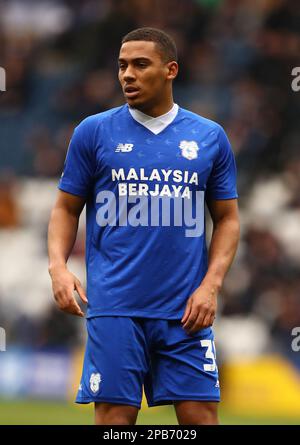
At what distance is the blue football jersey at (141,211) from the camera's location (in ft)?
19.2

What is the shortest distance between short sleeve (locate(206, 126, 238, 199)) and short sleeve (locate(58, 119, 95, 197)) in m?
0.59

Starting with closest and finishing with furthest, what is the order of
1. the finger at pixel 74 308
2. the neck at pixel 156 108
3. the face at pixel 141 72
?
the finger at pixel 74 308 → the face at pixel 141 72 → the neck at pixel 156 108

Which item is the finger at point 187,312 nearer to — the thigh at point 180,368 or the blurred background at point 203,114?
the thigh at point 180,368

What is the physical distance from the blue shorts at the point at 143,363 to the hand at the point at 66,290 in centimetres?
21

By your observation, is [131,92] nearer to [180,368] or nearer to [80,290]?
[80,290]

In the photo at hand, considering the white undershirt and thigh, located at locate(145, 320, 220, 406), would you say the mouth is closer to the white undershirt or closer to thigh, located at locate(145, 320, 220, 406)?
the white undershirt

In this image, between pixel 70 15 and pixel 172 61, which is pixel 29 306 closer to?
pixel 70 15

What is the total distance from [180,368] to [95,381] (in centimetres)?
40

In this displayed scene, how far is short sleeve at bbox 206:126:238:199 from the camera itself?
238 inches

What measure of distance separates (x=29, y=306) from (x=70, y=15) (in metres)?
4.96

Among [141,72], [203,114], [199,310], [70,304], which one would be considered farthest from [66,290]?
[203,114]

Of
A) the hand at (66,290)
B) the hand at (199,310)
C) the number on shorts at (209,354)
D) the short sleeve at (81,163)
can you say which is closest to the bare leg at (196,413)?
the number on shorts at (209,354)

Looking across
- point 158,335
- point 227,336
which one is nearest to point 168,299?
point 158,335

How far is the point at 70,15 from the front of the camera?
18.3 m
